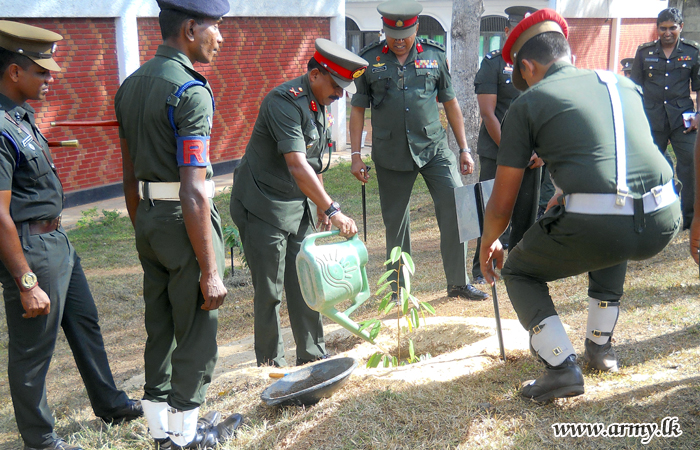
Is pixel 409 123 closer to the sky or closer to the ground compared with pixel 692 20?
closer to the ground

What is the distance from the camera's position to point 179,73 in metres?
2.55

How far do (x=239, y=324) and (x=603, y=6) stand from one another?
59.2ft

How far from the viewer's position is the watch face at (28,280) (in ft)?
8.64

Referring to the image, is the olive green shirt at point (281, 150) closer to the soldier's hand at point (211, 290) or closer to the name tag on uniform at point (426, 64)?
the soldier's hand at point (211, 290)

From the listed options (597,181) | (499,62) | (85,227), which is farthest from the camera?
(85,227)

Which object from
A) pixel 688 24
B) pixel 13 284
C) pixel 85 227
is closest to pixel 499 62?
pixel 13 284

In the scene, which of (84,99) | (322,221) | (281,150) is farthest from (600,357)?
(84,99)

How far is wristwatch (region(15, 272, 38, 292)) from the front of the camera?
8.63 feet

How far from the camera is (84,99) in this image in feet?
30.4

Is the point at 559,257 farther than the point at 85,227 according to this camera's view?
No

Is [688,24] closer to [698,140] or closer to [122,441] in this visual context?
[698,140]

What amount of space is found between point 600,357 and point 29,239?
2.70m

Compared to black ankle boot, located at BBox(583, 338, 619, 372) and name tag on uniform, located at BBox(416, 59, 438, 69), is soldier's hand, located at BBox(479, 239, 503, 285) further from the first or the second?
name tag on uniform, located at BBox(416, 59, 438, 69)

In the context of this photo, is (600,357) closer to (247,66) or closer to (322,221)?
(322,221)
